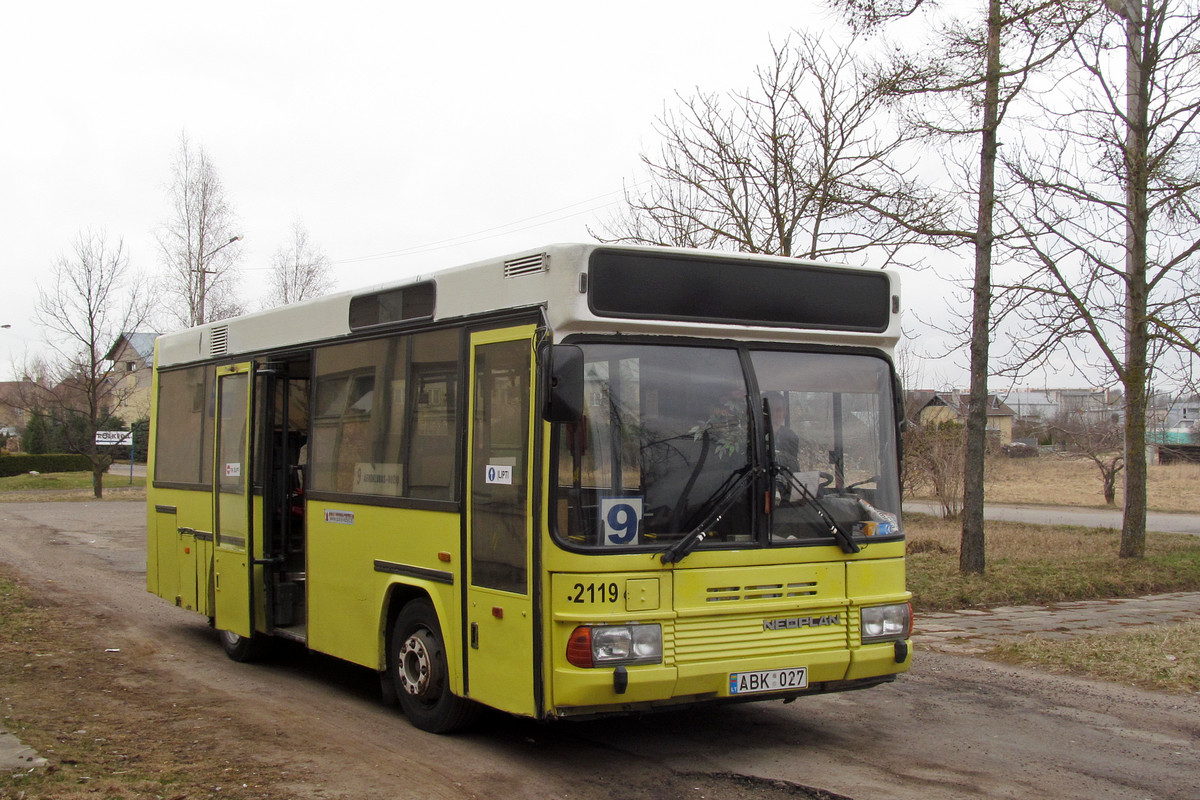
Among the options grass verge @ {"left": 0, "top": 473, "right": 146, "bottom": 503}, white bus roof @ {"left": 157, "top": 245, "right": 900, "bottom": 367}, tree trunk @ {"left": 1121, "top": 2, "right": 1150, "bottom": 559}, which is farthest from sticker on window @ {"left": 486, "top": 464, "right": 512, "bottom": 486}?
grass verge @ {"left": 0, "top": 473, "right": 146, "bottom": 503}

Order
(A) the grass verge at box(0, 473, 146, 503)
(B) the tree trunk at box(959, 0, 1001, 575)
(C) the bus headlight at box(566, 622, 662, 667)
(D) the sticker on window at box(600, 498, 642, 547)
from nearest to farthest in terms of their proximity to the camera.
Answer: (C) the bus headlight at box(566, 622, 662, 667), (D) the sticker on window at box(600, 498, 642, 547), (B) the tree trunk at box(959, 0, 1001, 575), (A) the grass verge at box(0, 473, 146, 503)

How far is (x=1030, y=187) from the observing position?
48.2 ft

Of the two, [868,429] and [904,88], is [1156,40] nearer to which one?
→ [904,88]

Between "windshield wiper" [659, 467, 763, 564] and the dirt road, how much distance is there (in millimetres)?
1215

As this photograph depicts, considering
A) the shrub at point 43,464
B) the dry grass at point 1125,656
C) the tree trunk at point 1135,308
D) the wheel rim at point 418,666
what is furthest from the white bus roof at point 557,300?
the shrub at point 43,464

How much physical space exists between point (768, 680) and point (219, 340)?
657cm

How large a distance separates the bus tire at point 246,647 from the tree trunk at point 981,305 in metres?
8.87

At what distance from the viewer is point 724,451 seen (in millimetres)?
6109

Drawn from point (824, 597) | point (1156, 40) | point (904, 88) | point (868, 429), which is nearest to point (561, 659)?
point (824, 597)

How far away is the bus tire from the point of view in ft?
31.6

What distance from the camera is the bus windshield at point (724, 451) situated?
583 cm

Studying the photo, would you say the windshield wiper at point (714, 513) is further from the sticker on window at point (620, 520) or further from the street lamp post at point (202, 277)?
the street lamp post at point (202, 277)

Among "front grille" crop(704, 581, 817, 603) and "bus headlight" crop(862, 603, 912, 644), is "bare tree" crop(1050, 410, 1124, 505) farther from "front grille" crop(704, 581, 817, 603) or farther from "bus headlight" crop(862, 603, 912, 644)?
"front grille" crop(704, 581, 817, 603)

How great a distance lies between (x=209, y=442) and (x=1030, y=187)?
35.4ft
